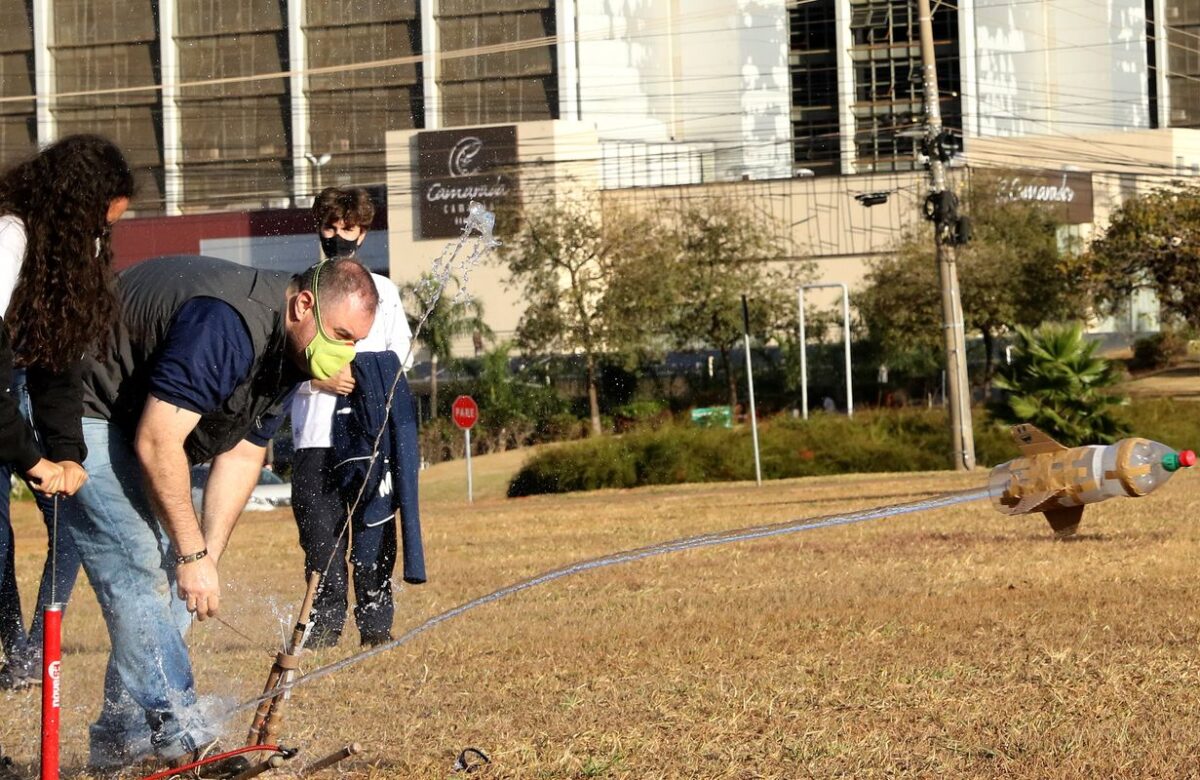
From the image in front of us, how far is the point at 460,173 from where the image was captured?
2567 cm

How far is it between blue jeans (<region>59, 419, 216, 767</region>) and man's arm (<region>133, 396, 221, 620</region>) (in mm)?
83

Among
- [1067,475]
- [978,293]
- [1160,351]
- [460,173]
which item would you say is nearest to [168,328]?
[1067,475]

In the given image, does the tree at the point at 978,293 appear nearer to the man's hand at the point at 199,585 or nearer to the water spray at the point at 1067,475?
the water spray at the point at 1067,475

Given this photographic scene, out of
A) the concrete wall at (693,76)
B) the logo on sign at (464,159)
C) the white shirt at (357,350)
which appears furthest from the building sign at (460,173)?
the white shirt at (357,350)

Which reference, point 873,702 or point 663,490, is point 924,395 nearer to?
point 663,490

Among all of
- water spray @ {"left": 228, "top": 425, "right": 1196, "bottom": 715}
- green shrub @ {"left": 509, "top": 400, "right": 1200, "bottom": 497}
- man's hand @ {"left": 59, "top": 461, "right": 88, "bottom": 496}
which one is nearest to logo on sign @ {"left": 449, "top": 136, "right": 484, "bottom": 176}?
green shrub @ {"left": 509, "top": 400, "right": 1200, "bottom": 497}

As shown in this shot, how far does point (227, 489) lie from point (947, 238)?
2085 cm

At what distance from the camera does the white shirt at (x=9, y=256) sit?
3.83m

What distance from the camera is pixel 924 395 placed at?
153 feet

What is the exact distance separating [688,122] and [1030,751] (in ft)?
179

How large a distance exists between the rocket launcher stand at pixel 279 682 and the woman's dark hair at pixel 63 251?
884 millimetres

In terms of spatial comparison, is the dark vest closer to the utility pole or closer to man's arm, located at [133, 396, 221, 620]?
man's arm, located at [133, 396, 221, 620]

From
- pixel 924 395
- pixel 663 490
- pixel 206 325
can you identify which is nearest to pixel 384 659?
pixel 206 325

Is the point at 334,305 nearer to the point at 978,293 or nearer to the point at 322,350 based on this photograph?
the point at 322,350
